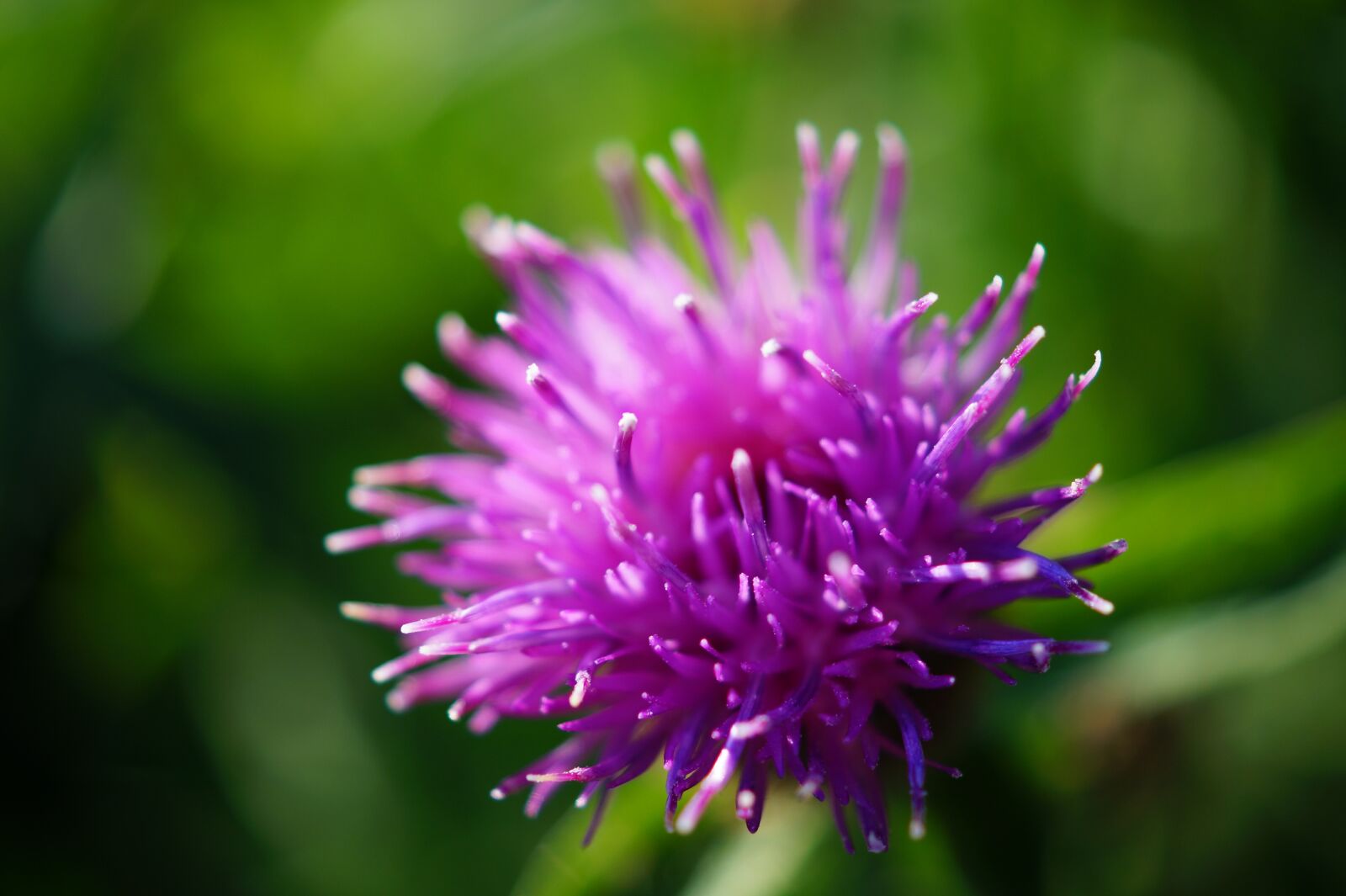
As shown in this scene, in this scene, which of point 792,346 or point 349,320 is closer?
point 792,346

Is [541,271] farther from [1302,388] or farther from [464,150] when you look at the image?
[1302,388]

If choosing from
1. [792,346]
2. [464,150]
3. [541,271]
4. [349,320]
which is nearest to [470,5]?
[464,150]

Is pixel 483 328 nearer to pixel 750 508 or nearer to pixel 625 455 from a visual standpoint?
pixel 625 455

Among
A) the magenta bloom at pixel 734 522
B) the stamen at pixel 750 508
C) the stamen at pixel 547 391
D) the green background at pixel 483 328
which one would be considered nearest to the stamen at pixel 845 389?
the magenta bloom at pixel 734 522

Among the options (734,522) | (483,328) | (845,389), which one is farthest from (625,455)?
(483,328)

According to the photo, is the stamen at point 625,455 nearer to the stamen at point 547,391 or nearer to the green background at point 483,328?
the stamen at point 547,391

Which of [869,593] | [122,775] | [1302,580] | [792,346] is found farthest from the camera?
[122,775]

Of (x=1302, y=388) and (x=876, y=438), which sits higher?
(x=876, y=438)
